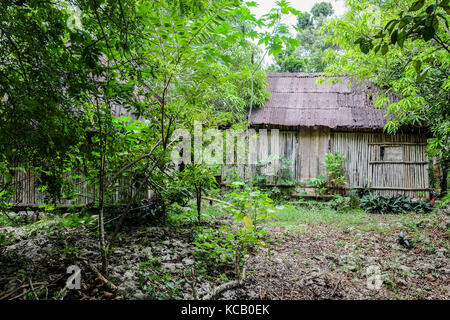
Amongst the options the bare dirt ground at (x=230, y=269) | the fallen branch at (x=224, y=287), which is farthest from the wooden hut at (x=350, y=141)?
the fallen branch at (x=224, y=287)

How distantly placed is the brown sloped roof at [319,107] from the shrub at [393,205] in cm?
231

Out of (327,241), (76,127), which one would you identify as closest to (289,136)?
(327,241)

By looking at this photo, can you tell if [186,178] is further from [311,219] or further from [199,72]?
[311,219]

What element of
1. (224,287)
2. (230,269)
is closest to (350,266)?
(230,269)

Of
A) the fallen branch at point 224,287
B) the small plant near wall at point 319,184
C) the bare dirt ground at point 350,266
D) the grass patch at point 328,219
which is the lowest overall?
the bare dirt ground at point 350,266

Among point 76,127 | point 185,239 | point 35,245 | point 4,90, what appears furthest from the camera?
point 185,239

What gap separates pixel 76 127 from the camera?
7.02 feet

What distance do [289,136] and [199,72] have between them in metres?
7.56

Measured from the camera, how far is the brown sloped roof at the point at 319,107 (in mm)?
8938

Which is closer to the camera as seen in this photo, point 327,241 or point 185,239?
point 185,239

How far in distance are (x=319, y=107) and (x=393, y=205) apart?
3.94 meters

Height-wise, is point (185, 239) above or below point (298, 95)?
below

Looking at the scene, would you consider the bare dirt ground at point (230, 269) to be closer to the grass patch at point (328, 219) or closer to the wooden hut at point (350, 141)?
the grass patch at point (328, 219)

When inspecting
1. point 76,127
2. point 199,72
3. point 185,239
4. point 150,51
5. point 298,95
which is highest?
point 298,95
